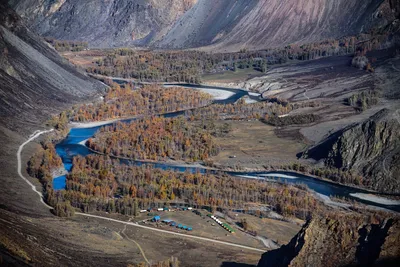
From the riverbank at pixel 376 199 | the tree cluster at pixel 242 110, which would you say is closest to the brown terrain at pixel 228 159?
the tree cluster at pixel 242 110

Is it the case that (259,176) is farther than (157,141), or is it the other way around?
(157,141)

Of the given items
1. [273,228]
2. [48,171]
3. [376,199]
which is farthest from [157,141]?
[273,228]

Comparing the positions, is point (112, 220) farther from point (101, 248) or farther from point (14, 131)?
point (14, 131)

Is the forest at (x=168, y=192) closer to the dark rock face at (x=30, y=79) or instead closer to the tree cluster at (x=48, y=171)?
the tree cluster at (x=48, y=171)

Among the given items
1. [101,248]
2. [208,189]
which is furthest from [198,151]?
[101,248]

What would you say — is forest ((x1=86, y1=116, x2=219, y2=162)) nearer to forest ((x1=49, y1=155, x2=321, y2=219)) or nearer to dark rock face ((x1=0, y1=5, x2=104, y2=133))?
dark rock face ((x1=0, y1=5, x2=104, y2=133))

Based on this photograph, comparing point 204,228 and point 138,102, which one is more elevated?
point 138,102

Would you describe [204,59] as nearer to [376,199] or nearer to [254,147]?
[254,147]
